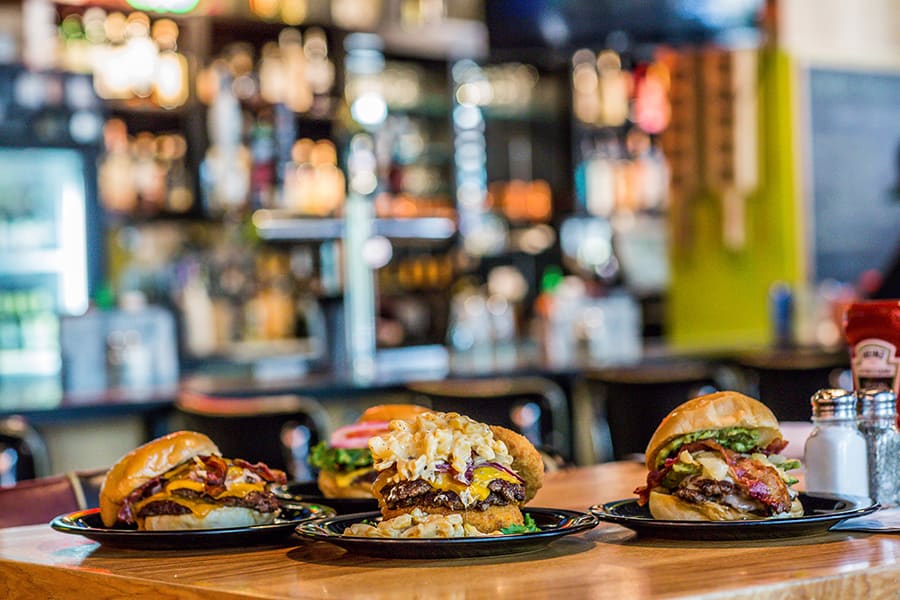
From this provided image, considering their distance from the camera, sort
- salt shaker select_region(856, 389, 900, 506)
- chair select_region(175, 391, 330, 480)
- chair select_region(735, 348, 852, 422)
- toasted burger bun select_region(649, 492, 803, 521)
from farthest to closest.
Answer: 1. chair select_region(735, 348, 852, 422)
2. chair select_region(175, 391, 330, 480)
3. salt shaker select_region(856, 389, 900, 506)
4. toasted burger bun select_region(649, 492, 803, 521)

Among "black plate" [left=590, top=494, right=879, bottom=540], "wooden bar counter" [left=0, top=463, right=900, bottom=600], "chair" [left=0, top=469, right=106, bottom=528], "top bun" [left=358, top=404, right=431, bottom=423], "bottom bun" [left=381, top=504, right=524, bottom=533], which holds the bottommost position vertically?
"chair" [left=0, top=469, right=106, bottom=528]

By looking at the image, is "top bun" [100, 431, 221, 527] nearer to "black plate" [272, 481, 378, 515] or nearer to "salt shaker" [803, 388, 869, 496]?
"black plate" [272, 481, 378, 515]

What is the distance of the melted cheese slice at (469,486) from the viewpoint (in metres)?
1.45

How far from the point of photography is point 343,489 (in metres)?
1.90

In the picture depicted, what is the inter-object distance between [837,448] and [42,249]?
17.9 ft

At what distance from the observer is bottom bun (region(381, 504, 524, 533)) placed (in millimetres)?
1451

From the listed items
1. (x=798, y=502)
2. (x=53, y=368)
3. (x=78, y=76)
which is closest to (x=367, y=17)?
(x=78, y=76)

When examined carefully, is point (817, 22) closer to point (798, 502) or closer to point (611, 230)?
point (611, 230)

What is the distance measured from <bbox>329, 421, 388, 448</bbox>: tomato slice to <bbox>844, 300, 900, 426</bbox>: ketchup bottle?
628 millimetres

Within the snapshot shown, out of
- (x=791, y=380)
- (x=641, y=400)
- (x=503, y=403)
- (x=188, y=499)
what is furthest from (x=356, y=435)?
(x=791, y=380)

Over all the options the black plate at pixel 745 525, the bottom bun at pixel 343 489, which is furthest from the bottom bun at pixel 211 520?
the black plate at pixel 745 525

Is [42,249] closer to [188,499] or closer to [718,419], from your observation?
[188,499]

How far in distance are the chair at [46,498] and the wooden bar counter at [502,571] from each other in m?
0.55

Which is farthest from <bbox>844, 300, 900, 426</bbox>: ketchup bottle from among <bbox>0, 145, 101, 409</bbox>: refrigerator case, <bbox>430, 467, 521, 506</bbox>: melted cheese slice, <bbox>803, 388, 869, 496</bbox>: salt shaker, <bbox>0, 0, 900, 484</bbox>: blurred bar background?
<bbox>0, 145, 101, 409</bbox>: refrigerator case
